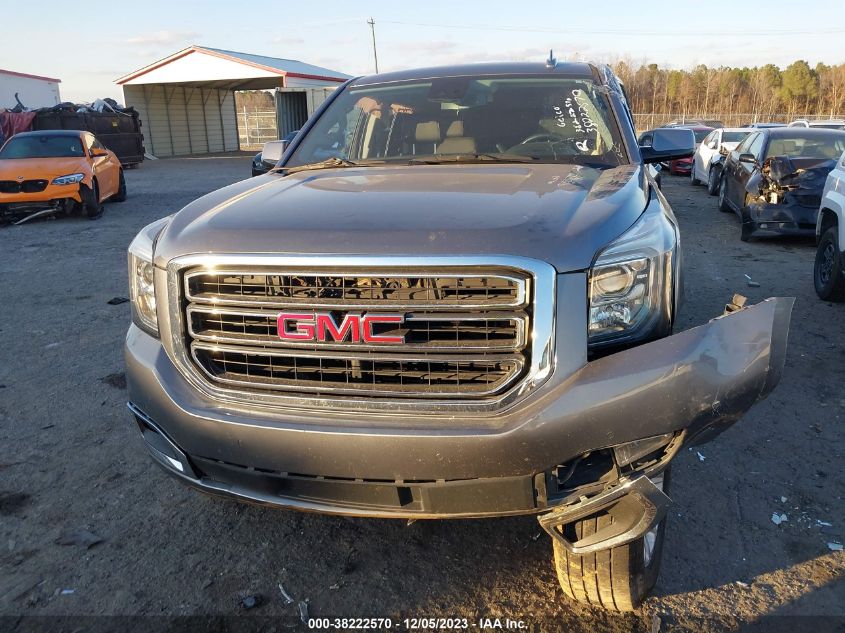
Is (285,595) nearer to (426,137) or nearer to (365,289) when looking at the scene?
(365,289)

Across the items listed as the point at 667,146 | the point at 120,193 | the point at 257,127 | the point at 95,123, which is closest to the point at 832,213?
the point at 667,146

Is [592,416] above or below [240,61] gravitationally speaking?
below

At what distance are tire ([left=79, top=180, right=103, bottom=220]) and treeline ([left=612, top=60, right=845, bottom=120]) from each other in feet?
234

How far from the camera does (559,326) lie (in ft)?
6.77

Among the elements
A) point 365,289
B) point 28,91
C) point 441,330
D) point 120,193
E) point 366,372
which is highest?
point 28,91

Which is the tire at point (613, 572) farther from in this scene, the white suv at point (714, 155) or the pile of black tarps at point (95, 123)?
the pile of black tarps at point (95, 123)

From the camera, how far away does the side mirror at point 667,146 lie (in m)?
3.92

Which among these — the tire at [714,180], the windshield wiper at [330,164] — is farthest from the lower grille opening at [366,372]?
the tire at [714,180]

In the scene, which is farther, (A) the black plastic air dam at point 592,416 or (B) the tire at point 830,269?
(B) the tire at point 830,269

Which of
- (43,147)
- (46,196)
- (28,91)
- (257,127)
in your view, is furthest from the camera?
(257,127)

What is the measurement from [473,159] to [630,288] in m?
1.49

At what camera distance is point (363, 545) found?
2963mm

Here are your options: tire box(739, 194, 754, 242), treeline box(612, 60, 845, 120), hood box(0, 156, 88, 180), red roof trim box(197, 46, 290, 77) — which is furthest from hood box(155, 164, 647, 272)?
treeline box(612, 60, 845, 120)

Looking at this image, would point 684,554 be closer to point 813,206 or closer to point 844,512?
point 844,512
